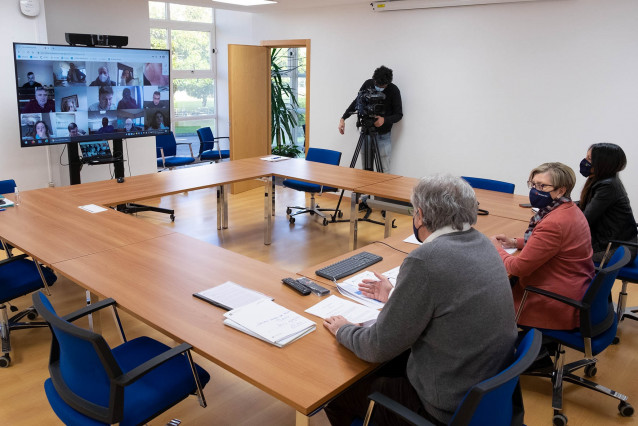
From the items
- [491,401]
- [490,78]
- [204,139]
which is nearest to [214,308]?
[491,401]

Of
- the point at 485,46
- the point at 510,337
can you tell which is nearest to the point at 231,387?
the point at 510,337

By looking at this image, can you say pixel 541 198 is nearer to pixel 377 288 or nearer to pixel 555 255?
→ pixel 555 255

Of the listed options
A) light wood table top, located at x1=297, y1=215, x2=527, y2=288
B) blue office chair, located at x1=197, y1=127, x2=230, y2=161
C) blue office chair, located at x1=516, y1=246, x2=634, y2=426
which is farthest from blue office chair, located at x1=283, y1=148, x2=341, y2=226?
blue office chair, located at x1=516, y1=246, x2=634, y2=426

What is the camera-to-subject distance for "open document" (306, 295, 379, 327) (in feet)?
7.22

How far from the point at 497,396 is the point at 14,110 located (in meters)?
5.66

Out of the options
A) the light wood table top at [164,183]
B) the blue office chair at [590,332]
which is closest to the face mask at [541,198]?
the blue office chair at [590,332]

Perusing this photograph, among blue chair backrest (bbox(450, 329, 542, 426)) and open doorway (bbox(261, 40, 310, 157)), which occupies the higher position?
open doorway (bbox(261, 40, 310, 157))

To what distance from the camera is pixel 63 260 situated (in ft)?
9.11

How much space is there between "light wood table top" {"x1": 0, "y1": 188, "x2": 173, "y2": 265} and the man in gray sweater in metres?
1.82

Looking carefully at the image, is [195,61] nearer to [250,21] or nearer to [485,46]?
[250,21]

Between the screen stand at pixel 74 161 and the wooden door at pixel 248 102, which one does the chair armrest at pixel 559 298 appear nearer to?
the screen stand at pixel 74 161

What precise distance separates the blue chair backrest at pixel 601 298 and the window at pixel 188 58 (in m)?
6.88

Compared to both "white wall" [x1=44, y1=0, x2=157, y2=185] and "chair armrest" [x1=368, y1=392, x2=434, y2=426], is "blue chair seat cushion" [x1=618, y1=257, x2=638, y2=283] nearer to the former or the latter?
"chair armrest" [x1=368, y1=392, x2=434, y2=426]

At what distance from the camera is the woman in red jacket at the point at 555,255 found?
2.64 metres
